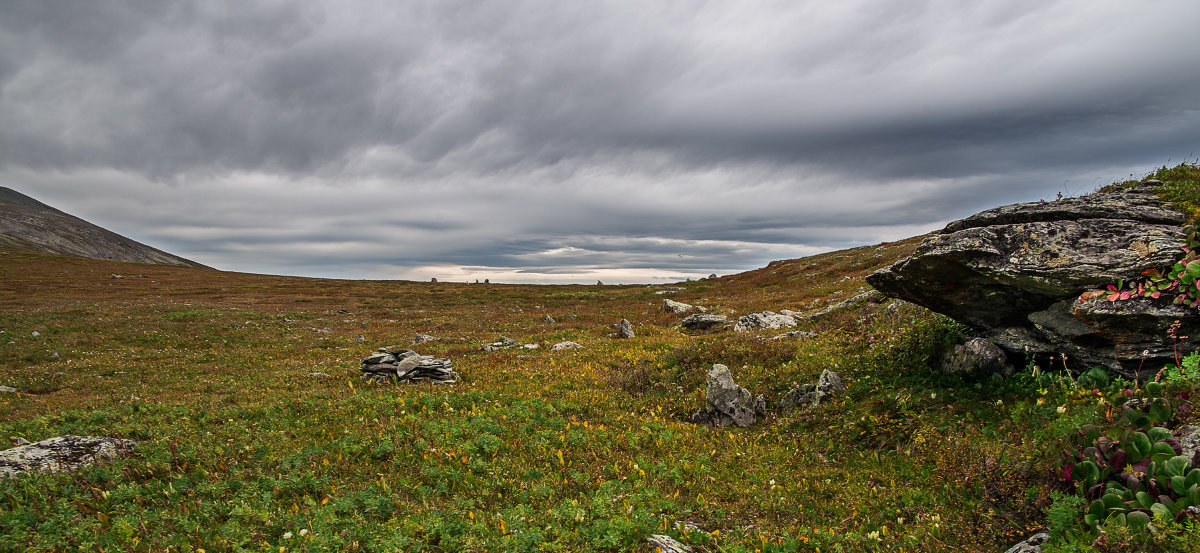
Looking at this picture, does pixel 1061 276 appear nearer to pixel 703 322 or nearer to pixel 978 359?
pixel 978 359

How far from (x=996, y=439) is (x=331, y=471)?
11946mm

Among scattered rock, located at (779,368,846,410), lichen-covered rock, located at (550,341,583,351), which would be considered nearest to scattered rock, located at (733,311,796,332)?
lichen-covered rock, located at (550,341,583,351)

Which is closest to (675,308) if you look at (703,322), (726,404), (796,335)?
(703,322)

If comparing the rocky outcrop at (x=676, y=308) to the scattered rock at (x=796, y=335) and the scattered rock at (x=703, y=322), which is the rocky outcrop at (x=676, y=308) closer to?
the scattered rock at (x=703, y=322)

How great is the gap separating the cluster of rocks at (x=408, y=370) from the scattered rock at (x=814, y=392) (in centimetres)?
1049

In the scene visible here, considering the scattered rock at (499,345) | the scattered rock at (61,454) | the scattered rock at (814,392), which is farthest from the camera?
the scattered rock at (499,345)

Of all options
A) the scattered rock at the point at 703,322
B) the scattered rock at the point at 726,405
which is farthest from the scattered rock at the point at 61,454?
the scattered rock at the point at 703,322

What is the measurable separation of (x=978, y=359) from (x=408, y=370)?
52.5ft

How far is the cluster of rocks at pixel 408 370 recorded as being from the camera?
15.9 meters

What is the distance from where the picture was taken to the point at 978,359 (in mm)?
10281

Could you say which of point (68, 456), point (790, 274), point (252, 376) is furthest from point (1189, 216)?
point (790, 274)

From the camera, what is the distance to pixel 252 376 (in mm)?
18750

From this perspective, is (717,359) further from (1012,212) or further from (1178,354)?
(1178,354)

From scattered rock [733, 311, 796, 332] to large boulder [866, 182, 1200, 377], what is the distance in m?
13.4
